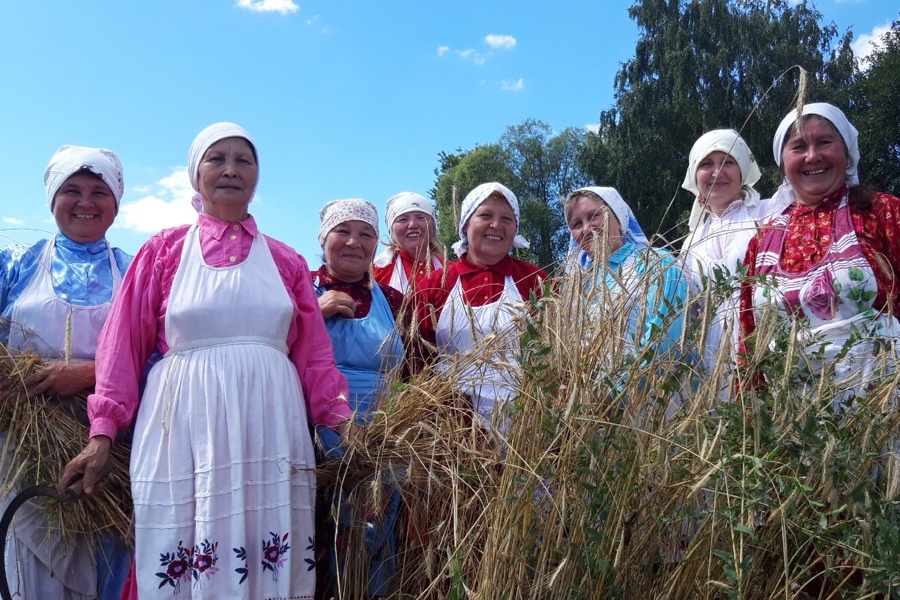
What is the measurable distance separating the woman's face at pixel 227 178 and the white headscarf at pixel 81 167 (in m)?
0.64

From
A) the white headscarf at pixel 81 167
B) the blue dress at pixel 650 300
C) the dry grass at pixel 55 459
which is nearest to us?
the blue dress at pixel 650 300

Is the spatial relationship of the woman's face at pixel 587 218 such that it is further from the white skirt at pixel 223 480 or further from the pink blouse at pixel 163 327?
the white skirt at pixel 223 480

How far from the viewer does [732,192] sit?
3941 millimetres

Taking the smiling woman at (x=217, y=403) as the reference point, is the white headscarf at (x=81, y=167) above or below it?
above

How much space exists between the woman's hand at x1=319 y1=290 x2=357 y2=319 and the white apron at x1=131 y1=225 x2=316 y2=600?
498 millimetres

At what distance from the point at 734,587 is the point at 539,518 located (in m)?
0.43

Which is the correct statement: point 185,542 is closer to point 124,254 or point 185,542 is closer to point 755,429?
point 124,254

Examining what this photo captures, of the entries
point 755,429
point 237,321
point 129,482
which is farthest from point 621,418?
point 129,482

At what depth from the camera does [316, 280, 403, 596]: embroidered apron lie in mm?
2383

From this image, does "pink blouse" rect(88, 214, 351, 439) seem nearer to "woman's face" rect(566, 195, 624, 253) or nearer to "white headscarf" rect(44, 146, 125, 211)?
"white headscarf" rect(44, 146, 125, 211)

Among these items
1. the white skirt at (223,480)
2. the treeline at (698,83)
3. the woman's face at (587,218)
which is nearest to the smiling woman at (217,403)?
the white skirt at (223,480)

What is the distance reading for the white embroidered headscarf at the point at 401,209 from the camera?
4.56m

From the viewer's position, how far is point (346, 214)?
126 inches

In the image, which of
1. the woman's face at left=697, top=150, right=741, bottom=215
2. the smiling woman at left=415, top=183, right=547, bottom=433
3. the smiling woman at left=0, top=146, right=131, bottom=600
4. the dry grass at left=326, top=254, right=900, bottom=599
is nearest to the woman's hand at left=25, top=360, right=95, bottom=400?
the smiling woman at left=0, top=146, right=131, bottom=600
